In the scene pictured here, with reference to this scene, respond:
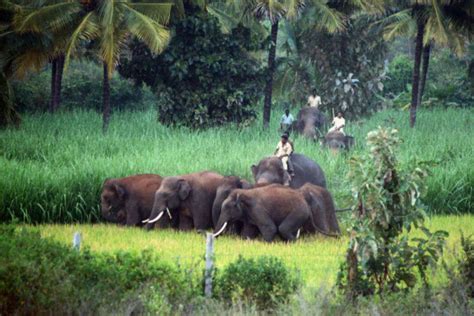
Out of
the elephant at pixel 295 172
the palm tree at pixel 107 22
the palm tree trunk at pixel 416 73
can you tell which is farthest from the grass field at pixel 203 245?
the palm tree trunk at pixel 416 73

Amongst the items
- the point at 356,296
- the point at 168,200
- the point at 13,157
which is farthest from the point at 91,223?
the point at 356,296

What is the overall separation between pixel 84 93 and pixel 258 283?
3294cm

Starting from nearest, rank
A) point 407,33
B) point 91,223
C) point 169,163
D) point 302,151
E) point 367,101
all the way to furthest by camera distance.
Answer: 1. point 91,223
2. point 169,163
3. point 302,151
4. point 407,33
5. point 367,101

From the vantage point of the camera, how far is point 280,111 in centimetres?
4247

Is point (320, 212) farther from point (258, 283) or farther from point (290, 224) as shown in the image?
point (258, 283)

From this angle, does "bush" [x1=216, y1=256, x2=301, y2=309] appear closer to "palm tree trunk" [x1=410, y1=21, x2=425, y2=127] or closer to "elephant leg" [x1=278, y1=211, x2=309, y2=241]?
"elephant leg" [x1=278, y1=211, x2=309, y2=241]

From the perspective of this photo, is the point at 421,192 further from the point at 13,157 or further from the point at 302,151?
the point at 13,157

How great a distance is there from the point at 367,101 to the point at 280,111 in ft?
12.8

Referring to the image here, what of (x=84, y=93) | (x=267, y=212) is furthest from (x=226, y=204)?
(x=84, y=93)

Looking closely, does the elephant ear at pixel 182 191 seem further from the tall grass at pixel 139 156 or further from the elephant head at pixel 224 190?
the tall grass at pixel 139 156

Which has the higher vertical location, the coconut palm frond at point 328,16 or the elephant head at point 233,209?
the coconut palm frond at point 328,16

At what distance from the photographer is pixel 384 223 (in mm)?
12281

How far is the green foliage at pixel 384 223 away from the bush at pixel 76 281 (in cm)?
189

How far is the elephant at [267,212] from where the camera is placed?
18109 millimetres
